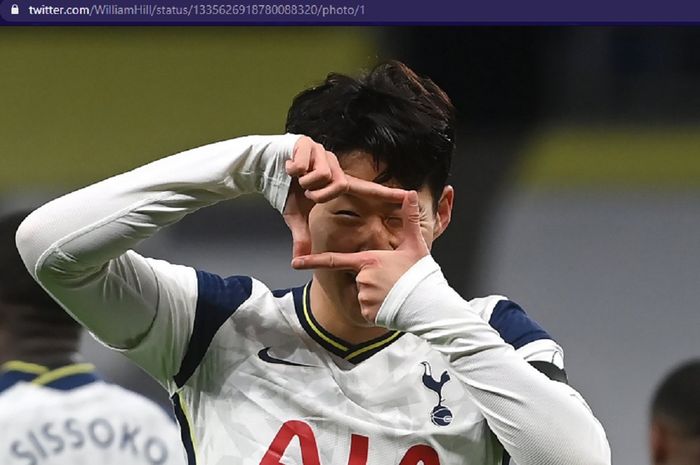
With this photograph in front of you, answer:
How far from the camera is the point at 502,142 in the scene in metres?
1.96

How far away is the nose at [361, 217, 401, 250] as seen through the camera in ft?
2.94

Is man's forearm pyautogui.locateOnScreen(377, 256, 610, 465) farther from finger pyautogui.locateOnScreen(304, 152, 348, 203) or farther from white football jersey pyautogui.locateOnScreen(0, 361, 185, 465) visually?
white football jersey pyautogui.locateOnScreen(0, 361, 185, 465)

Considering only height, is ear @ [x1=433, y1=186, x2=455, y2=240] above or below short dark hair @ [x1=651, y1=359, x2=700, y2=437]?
above

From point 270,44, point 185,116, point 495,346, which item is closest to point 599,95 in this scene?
point 270,44

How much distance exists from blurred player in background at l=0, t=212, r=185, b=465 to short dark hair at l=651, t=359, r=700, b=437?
2.46 ft

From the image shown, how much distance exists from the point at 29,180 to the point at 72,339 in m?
0.38

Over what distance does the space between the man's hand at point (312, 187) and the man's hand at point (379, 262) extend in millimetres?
17

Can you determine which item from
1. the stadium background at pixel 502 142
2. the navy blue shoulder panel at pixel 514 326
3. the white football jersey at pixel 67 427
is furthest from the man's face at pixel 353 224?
the stadium background at pixel 502 142

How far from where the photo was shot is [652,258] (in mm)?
1955

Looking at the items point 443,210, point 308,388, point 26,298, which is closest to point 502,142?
point 26,298
